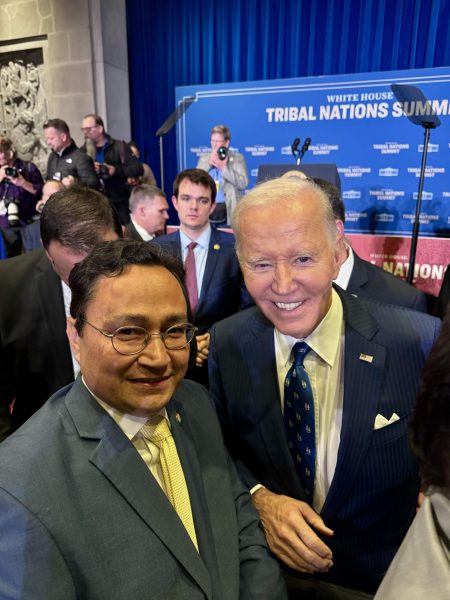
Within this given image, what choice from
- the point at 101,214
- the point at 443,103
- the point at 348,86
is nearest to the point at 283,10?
the point at 348,86

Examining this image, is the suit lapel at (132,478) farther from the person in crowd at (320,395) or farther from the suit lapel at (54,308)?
the suit lapel at (54,308)

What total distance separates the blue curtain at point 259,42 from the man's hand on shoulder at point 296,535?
642cm

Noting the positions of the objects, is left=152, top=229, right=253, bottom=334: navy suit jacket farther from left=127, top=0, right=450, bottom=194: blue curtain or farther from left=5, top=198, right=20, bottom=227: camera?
left=127, top=0, right=450, bottom=194: blue curtain

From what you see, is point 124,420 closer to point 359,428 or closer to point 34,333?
point 359,428

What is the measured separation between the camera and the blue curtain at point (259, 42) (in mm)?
6141

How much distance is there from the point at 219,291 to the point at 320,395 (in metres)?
1.82

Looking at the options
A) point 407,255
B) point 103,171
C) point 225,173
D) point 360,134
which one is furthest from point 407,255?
point 103,171

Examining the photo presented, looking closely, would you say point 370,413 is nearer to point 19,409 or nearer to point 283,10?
point 19,409

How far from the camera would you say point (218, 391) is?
1626 millimetres

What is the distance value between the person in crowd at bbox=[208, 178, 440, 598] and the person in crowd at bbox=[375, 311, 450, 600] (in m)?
0.50

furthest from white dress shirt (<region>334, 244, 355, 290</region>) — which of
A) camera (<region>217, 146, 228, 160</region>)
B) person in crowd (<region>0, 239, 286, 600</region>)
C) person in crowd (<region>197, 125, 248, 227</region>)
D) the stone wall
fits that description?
the stone wall

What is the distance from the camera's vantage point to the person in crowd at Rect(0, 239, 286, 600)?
0.84 meters

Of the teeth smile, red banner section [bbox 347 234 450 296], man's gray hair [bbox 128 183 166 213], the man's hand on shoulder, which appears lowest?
red banner section [bbox 347 234 450 296]

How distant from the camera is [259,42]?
7.06 metres
